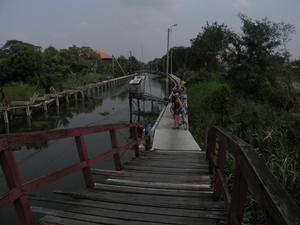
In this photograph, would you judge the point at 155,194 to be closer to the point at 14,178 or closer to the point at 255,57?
the point at 14,178

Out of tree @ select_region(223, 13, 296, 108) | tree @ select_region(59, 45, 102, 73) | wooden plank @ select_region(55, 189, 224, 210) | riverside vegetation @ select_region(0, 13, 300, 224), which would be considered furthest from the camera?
tree @ select_region(59, 45, 102, 73)

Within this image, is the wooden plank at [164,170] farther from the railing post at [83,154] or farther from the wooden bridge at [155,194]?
the railing post at [83,154]

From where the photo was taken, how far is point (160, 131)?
10.6 meters

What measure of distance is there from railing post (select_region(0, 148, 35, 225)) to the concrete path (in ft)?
19.4

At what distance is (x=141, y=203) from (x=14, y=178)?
140 cm

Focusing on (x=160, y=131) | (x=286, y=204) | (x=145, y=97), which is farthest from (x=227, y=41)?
(x=286, y=204)

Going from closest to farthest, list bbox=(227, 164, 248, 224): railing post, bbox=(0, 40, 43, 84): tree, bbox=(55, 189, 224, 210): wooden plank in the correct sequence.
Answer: bbox=(227, 164, 248, 224): railing post < bbox=(55, 189, 224, 210): wooden plank < bbox=(0, 40, 43, 84): tree

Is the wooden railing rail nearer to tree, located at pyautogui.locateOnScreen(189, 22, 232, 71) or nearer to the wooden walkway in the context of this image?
the wooden walkway

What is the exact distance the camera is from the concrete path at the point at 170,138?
324 inches

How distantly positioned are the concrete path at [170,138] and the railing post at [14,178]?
5.91 m

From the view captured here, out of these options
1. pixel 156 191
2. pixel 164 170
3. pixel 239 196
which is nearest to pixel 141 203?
pixel 156 191

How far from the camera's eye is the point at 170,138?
Answer: 9.46m

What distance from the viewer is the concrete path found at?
823cm

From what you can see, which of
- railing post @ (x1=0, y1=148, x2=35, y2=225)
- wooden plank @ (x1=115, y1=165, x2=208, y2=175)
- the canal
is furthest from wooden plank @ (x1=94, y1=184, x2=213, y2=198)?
the canal
